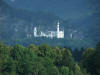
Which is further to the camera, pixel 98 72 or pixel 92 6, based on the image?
pixel 92 6

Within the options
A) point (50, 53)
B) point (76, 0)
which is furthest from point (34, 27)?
point (50, 53)

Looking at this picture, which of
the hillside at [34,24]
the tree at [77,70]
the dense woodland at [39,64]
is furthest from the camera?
the hillside at [34,24]

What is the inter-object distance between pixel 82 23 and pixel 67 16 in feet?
47.5

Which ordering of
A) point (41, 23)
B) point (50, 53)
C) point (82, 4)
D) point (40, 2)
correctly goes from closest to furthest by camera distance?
point (50, 53), point (41, 23), point (82, 4), point (40, 2)

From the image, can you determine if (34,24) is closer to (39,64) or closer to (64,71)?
(39,64)

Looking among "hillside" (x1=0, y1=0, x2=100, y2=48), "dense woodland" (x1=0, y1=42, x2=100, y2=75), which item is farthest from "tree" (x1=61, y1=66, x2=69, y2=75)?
"hillside" (x1=0, y1=0, x2=100, y2=48)

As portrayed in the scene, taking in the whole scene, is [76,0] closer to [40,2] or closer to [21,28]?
[40,2]

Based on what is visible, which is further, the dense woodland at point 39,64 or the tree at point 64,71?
the tree at point 64,71

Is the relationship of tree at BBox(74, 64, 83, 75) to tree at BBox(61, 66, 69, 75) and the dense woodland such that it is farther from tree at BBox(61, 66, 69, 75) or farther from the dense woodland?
tree at BBox(61, 66, 69, 75)

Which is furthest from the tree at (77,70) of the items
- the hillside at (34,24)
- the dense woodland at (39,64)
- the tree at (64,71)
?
the hillside at (34,24)

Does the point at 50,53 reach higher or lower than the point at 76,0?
lower

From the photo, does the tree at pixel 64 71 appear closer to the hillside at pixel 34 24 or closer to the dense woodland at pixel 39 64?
the dense woodland at pixel 39 64

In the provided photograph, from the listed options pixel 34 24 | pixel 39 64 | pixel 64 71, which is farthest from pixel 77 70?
pixel 34 24

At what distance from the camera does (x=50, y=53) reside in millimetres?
36969
